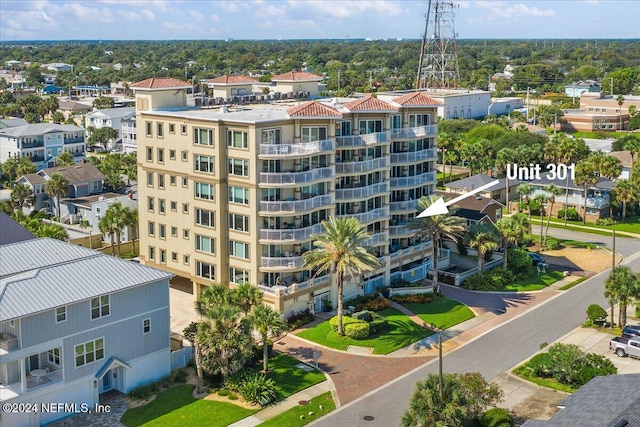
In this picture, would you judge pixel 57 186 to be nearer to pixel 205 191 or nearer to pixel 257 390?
pixel 205 191

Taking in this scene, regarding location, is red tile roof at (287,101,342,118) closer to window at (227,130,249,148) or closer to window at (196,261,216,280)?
window at (227,130,249,148)

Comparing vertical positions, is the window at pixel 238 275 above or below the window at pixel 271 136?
below

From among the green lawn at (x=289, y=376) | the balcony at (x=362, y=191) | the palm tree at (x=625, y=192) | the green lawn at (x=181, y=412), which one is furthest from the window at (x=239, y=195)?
the palm tree at (x=625, y=192)

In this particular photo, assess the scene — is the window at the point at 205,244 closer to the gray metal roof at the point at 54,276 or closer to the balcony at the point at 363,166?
the balcony at the point at 363,166

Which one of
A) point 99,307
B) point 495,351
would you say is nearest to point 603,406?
point 495,351

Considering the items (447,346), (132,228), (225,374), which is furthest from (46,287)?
(132,228)

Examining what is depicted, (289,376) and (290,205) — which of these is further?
(290,205)
